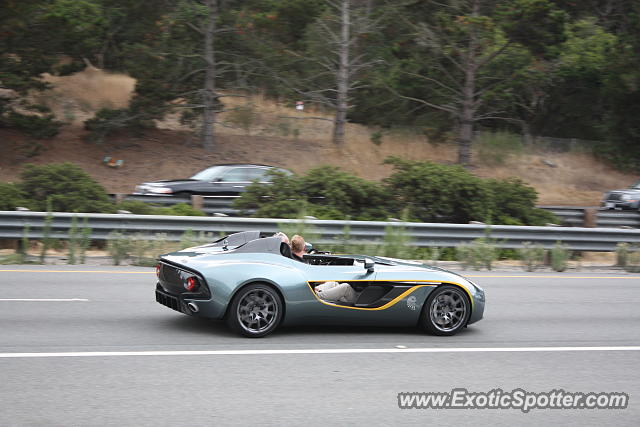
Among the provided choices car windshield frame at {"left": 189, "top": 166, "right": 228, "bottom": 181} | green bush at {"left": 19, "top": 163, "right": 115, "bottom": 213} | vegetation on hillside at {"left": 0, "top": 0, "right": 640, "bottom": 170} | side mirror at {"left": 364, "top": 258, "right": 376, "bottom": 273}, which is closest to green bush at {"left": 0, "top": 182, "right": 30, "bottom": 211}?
green bush at {"left": 19, "top": 163, "right": 115, "bottom": 213}

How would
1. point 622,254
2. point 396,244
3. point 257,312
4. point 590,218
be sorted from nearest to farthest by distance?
1. point 257,312
2. point 396,244
3. point 622,254
4. point 590,218

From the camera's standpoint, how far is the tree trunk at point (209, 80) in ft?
111

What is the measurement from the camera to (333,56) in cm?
3991

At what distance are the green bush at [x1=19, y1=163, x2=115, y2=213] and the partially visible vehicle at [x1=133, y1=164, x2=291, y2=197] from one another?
14.2ft

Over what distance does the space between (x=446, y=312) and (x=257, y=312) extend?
2.26m

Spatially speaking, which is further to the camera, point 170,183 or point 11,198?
point 170,183

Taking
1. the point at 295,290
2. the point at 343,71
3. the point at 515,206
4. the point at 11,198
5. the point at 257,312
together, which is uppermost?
the point at 343,71

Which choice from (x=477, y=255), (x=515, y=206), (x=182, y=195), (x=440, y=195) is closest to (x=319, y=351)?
(x=477, y=255)

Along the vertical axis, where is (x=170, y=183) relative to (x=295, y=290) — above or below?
above

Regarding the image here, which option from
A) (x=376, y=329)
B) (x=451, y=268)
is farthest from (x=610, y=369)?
(x=451, y=268)

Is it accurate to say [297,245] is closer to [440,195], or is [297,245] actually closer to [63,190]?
[63,190]

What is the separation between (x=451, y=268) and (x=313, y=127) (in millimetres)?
29302

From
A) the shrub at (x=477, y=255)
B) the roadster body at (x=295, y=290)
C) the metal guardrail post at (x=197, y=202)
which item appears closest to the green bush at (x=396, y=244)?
the shrub at (x=477, y=255)

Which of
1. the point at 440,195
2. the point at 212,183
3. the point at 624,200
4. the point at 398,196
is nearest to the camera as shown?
the point at 440,195
